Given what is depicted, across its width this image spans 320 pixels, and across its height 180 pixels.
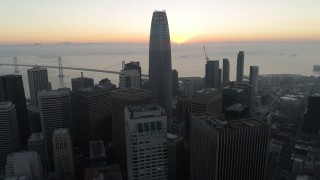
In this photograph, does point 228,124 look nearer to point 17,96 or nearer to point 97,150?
point 97,150

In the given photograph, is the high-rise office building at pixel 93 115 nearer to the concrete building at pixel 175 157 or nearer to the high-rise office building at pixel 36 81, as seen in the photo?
the concrete building at pixel 175 157

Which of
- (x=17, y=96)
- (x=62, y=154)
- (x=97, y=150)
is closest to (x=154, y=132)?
(x=97, y=150)

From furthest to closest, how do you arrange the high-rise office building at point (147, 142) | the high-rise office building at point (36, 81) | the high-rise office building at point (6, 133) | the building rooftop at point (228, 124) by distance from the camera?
the high-rise office building at point (36, 81), the high-rise office building at point (6, 133), the building rooftop at point (228, 124), the high-rise office building at point (147, 142)

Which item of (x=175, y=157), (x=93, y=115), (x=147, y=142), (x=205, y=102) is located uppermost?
(x=205, y=102)

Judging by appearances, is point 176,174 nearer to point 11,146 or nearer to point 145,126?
point 145,126

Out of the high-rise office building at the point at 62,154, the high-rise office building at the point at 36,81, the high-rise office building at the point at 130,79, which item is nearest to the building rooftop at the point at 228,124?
the high-rise office building at the point at 62,154

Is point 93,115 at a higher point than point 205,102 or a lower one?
lower
